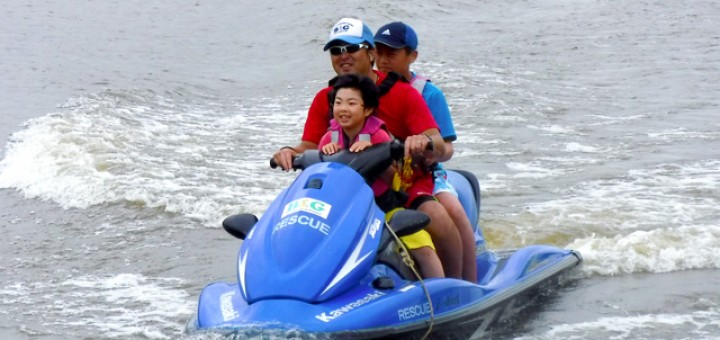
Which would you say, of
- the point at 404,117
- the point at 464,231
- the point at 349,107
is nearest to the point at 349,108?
the point at 349,107

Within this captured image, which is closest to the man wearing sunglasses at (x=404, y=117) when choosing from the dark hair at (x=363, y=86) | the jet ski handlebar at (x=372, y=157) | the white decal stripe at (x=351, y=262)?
A: the jet ski handlebar at (x=372, y=157)

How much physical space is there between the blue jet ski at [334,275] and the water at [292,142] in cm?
99

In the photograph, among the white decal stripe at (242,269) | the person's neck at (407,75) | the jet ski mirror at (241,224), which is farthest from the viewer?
the person's neck at (407,75)

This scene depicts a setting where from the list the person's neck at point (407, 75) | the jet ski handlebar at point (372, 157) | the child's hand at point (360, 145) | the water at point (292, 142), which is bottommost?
the water at point (292, 142)

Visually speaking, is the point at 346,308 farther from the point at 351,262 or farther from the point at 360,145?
the point at 360,145

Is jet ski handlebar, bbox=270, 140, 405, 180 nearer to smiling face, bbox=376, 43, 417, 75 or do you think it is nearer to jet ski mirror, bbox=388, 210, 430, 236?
jet ski mirror, bbox=388, 210, 430, 236

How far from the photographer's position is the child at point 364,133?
5383 millimetres

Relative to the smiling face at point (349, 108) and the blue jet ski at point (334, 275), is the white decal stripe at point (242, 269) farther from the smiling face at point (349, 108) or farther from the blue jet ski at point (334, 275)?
the smiling face at point (349, 108)

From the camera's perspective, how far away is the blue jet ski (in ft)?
15.4

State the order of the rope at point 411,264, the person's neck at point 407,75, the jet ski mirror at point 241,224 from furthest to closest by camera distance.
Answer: the person's neck at point 407,75, the jet ski mirror at point 241,224, the rope at point 411,264

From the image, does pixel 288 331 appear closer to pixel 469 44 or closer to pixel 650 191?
pixel 650 191

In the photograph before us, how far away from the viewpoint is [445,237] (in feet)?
19.2

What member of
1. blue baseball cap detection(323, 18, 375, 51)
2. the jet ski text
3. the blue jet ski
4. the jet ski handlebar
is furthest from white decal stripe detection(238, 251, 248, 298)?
blue baseball cap detection(323, 18, 375, 51)

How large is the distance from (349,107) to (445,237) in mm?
980
